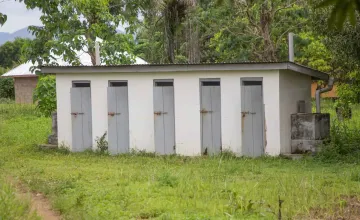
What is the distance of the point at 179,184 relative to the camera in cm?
1063

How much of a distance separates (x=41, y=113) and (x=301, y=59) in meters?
15.3

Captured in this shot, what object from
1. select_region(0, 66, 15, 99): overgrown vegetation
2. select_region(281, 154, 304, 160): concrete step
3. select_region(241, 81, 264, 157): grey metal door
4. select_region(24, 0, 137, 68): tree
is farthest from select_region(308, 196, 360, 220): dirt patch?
select_region(0, 66, 15, 99): overgrown vegetation

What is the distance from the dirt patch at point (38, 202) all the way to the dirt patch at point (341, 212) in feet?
11.6

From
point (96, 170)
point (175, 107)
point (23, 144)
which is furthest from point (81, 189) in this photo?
point (23, 144)

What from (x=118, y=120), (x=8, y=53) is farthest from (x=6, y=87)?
(x=118, y=120)

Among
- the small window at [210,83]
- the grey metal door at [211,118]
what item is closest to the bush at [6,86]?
the small window at [210,83]

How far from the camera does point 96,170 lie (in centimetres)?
1285

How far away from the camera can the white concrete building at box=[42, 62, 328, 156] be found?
15.1 m

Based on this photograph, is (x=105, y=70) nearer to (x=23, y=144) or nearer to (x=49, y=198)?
(x=23, y=144)

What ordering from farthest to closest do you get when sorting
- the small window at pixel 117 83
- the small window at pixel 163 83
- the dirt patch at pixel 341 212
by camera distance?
the small window at pixel 117 83
the small window at pixel 163 83
the dirt patch at pixel 341 212

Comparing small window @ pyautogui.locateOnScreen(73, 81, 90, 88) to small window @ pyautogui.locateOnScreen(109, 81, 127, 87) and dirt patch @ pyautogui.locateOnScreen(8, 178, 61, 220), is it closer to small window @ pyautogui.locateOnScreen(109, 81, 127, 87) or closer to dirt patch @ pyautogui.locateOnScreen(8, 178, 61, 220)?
small window @ pyautogui.locateOnScreen(109, 81, 127, 87)

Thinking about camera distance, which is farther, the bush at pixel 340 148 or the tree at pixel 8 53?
the tree at pixel 8 53

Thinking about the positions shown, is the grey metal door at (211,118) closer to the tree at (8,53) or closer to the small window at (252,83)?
the small window at (252,83)

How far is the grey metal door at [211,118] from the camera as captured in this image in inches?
615
